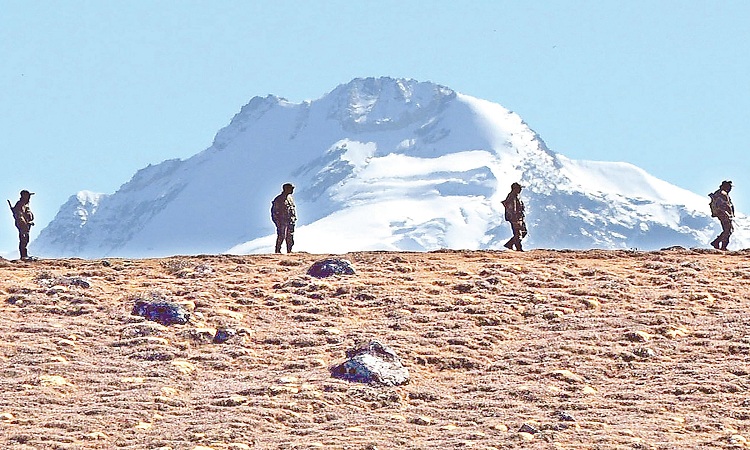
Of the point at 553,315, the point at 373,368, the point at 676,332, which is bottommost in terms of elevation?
the point at 373,368

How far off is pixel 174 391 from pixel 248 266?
10872mm

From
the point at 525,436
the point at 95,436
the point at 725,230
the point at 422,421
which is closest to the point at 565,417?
the point at 525,436

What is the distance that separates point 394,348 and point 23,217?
1582cm

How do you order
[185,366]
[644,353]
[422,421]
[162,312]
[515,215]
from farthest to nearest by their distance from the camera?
[515,215] < [162,312] < [644,353] < [185,366] < [422,421]

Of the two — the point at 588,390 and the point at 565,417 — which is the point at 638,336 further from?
the point at 565,417

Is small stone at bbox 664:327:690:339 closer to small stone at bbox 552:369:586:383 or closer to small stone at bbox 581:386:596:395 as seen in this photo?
small stone at bbox 552:369:586:383

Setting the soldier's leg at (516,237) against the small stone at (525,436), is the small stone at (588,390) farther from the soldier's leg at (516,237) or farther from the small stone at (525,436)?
the soldier's leg at (516,237)

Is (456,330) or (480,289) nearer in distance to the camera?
(456,330)

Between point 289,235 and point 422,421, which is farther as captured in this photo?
point 289,235

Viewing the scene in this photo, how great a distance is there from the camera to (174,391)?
30484 millimetres

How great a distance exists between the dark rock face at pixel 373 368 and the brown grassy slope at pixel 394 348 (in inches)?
13.8

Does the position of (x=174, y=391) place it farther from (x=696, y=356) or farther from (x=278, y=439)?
(x=696, y=356)

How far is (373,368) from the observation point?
31.5m

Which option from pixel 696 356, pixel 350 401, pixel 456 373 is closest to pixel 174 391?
pixel 350 401
